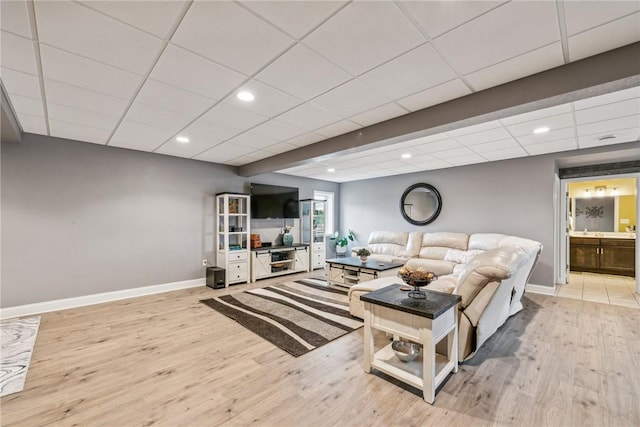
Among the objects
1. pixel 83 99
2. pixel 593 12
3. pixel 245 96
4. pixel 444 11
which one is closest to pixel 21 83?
pixel 83 99

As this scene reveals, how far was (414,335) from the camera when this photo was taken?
82.4 inches

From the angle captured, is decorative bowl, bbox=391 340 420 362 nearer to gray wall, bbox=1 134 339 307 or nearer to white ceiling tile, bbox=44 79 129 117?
white ceiling tile, bbox=44 79 129 117

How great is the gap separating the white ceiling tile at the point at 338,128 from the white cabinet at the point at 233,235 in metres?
2.68

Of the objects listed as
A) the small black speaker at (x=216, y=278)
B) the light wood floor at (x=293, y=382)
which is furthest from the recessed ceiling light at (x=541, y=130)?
the small black speaker at (x=216, y=278)

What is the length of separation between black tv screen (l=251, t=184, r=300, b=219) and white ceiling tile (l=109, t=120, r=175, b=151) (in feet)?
7.44

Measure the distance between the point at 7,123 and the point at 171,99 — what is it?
1982mm

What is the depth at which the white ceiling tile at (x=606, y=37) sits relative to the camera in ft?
5.40

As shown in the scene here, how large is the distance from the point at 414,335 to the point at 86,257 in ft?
15.9

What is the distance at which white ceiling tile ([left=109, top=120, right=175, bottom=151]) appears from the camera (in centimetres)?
353

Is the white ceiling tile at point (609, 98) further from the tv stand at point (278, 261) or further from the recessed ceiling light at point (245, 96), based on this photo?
the tv stand at point (278, 261)

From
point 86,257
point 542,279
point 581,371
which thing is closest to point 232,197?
point 86,257

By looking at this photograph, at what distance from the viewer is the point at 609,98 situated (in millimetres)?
2682

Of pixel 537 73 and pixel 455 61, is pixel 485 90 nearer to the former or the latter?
pixel 537 73

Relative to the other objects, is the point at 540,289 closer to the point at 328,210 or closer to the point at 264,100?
the point at 328,210
